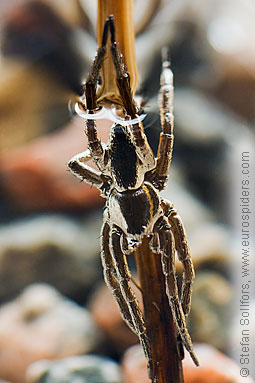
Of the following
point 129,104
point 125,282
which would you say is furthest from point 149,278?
point 129,104

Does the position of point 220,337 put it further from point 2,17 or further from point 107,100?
point 2,17

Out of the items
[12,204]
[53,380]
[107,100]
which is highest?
[107,100]

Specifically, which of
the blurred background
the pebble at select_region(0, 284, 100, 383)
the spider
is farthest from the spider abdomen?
the pebble at select_region(0, 284, 100, 383)

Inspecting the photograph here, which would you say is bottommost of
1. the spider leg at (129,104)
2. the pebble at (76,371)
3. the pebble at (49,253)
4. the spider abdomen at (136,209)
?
the pebble at (76,371)

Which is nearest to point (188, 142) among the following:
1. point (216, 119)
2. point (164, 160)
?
point (216, 119)

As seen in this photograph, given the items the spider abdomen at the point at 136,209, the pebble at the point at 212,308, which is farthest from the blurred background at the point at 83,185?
the spider abdomen at the point at 136,209

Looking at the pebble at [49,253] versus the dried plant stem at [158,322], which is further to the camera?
the pebble at [49,253]

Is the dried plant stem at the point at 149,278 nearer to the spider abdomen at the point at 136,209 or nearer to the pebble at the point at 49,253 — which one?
the spider abdomen at the point at 136,209

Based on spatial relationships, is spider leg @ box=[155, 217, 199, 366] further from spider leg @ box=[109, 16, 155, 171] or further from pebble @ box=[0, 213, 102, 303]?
pebble @ box=[0, 213, 102, 303]
